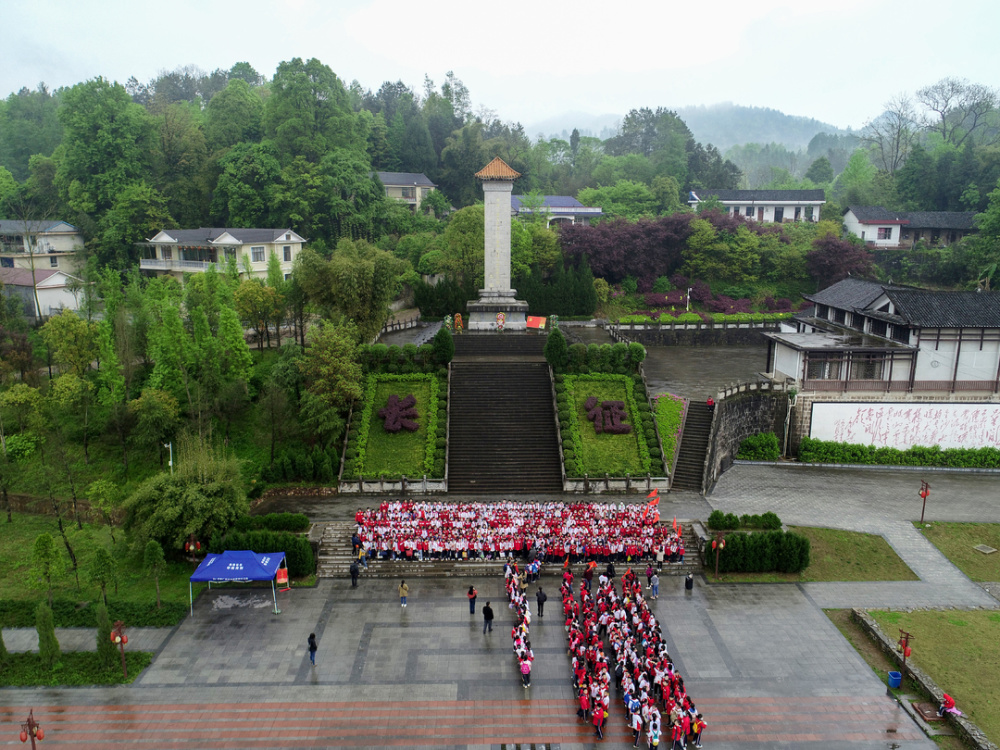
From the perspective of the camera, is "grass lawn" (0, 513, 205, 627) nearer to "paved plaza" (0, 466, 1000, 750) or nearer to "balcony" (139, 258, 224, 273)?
"paved plaza" (0, 466, 1000, 750)

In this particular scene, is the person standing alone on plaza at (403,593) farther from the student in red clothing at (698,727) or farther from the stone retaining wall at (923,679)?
the stone retaining wall at (923,679)

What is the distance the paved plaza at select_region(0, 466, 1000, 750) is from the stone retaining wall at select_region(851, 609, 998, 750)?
3.03 ft

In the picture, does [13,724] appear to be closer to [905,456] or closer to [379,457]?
[379,457]

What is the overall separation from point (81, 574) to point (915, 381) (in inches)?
1561

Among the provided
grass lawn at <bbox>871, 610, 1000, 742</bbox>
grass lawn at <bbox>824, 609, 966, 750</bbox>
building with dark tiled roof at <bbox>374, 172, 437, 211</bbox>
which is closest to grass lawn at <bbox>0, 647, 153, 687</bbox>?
grass lawn at <bbox>824, 609, 966, 750</bbox>

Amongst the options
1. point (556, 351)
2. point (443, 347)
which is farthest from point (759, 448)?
point (443, 347)

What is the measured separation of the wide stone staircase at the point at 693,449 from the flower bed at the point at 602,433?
138 cm

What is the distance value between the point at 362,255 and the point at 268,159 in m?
28.0

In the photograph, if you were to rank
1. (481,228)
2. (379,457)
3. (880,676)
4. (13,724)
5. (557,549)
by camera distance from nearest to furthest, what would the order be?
(13,724)
(880,676)
(557,549)
(379,457)
(481,228)

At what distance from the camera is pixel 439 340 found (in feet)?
129

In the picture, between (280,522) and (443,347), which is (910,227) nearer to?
(443,347)

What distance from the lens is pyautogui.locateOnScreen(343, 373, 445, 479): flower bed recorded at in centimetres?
3356

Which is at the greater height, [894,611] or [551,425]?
[551,425]

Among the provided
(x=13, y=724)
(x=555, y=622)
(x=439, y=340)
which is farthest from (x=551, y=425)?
(x=13, y=724)
